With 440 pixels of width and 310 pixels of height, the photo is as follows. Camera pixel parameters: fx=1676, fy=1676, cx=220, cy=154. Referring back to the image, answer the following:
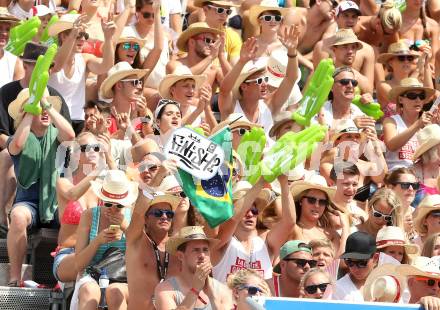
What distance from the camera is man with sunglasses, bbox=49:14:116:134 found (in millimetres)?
14797

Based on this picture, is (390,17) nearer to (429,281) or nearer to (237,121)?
(237,121)

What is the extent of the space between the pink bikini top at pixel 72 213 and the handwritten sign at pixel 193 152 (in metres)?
1.24

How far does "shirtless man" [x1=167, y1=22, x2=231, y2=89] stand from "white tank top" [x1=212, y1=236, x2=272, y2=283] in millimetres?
3044

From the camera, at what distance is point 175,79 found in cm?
1470

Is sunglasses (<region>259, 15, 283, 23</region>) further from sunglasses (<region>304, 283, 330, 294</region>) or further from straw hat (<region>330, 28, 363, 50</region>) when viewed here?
sunglasses (<region>304, 283, 330, 294</region>)

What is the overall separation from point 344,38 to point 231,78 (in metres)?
1.70

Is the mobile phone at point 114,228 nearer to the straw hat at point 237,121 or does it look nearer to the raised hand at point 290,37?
the straw hat at point 237,121

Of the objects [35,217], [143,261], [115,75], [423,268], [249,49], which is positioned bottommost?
[35,217]

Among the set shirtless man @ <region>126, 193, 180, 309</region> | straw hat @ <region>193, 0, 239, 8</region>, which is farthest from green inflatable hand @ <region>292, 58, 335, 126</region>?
shirtless man @ <region>126, 193, 180, 309</region>

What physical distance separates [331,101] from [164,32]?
1759mm

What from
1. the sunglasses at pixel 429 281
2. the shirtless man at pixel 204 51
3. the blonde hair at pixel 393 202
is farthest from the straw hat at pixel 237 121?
the sunglasses at pixel 429 281


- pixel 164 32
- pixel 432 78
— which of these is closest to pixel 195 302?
pixel 164 32

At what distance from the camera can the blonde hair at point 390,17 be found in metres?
16.9

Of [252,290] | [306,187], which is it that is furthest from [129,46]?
[252,290]
